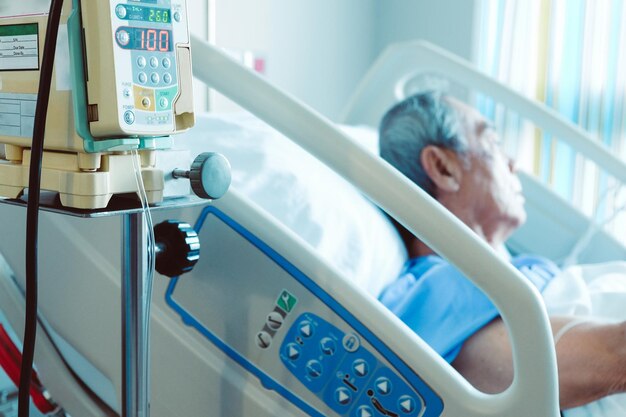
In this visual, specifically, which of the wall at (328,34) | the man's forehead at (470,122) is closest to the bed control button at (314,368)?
the man's forehead at (470,122)

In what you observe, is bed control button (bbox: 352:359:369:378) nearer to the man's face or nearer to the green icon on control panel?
the green icon on control panel

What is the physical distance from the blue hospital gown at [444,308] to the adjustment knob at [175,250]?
46 centimetres

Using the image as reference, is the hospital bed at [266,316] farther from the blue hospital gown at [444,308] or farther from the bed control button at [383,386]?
the blue hospital gown at [444,308]

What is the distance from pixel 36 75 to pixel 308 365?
47 cm

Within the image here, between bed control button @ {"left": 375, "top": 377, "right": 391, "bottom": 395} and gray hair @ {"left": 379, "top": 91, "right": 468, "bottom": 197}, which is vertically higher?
gray hair @ {"left": 379, "top": 91, "right": 468, "bottom": 197}

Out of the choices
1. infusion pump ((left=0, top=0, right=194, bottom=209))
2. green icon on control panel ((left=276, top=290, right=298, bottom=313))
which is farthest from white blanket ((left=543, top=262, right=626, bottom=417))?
infusion pump ((left=0, top=0, right=194, bottom=209))

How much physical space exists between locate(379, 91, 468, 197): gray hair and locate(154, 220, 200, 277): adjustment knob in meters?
0.86

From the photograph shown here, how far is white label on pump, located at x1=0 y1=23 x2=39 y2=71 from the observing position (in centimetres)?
71

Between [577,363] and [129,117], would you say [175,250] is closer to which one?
[129,117]

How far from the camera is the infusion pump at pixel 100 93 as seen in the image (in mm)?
651

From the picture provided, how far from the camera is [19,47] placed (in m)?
0.73

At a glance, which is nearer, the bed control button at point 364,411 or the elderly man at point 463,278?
the bed control button at point 364,411

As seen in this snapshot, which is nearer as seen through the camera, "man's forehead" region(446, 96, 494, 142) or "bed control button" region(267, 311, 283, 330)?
"bed control button" region(267, 311, 283, 330)

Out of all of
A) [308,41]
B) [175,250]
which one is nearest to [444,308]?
[175,250]
